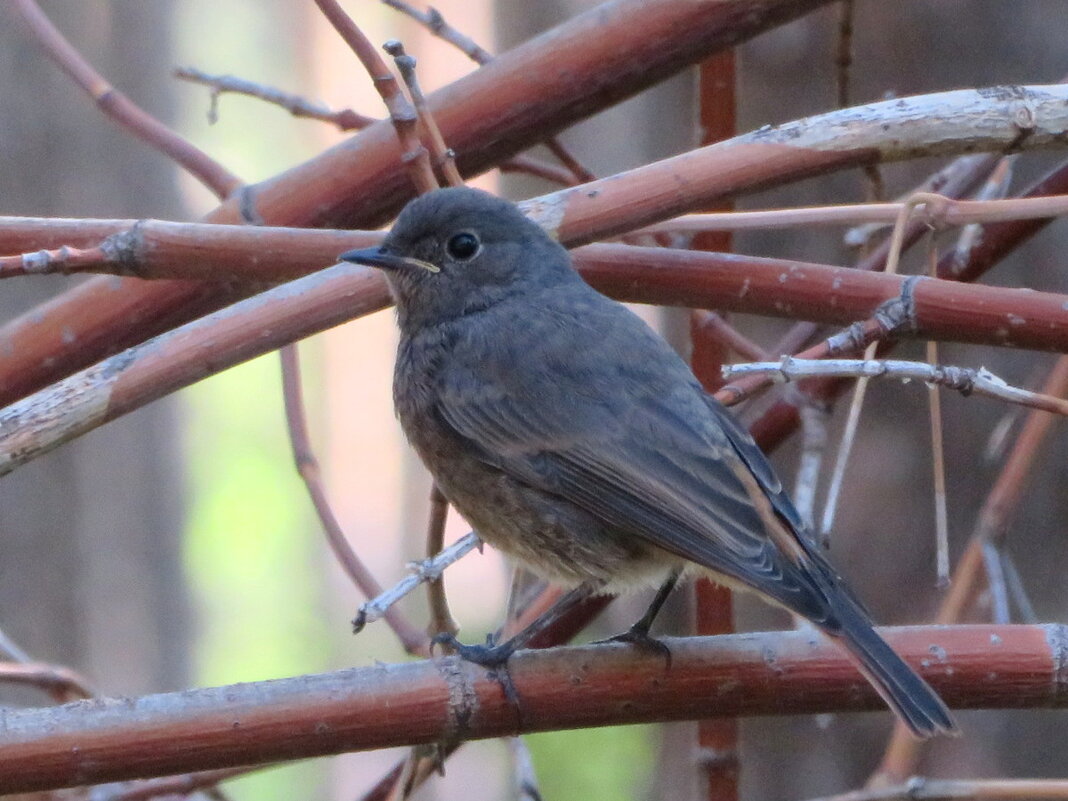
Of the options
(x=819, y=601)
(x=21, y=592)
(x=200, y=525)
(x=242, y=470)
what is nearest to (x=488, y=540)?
(x=819, y=601)

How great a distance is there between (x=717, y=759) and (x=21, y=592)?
4.97 m

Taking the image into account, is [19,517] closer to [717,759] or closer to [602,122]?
[602,122]

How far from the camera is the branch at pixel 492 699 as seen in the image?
176 cm

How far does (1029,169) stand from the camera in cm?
353

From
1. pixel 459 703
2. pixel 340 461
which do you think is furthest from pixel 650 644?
pixel 340 461

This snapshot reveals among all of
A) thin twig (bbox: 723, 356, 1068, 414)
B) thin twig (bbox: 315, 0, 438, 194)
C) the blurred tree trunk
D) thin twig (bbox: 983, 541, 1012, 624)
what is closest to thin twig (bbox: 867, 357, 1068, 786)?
thin twig (bbox: 983, 541, 1012, 624)

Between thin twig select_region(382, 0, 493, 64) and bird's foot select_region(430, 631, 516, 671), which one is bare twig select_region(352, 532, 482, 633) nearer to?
bird's foot select_region(430, 631, 516, 671)

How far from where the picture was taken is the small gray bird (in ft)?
7.63

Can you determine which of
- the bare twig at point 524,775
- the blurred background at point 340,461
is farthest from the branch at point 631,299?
the blurred background at point 340,461

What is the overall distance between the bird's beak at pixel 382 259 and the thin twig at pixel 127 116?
39 centimetres

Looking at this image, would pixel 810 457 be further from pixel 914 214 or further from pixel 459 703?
pixel 459 703

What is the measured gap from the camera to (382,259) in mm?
2344

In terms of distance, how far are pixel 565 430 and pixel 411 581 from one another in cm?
64

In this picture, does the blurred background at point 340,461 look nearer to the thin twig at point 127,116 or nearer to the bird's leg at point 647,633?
the bird's leg at point 647,633
